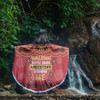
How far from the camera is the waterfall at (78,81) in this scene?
708 cm

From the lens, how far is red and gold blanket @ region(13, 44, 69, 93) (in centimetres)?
329

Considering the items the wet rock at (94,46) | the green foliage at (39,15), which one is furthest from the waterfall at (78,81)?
the green foliage at (39,15)

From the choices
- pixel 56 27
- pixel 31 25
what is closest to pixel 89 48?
pixel 56 27

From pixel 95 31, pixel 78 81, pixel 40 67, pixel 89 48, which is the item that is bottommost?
pixel 78 81

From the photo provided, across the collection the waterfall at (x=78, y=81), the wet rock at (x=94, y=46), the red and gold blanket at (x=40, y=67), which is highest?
the wet rock at (x=94, y=46)

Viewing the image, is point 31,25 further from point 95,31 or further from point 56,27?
point 95,31

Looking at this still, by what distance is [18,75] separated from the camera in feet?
10.9

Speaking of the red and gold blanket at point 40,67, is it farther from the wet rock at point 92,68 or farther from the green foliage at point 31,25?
the wet rock at point 92,68

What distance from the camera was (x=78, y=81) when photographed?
24.0 feet

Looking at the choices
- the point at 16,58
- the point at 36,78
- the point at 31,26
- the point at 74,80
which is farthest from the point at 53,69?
the point at 74,80

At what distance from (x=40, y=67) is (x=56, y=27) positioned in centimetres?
474

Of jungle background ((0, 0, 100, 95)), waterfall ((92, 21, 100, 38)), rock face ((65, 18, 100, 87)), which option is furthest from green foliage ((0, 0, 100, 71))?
waterfall ((92, 21, 100, 38))

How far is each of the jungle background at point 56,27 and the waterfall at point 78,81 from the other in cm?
28

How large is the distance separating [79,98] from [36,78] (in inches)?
47.1
